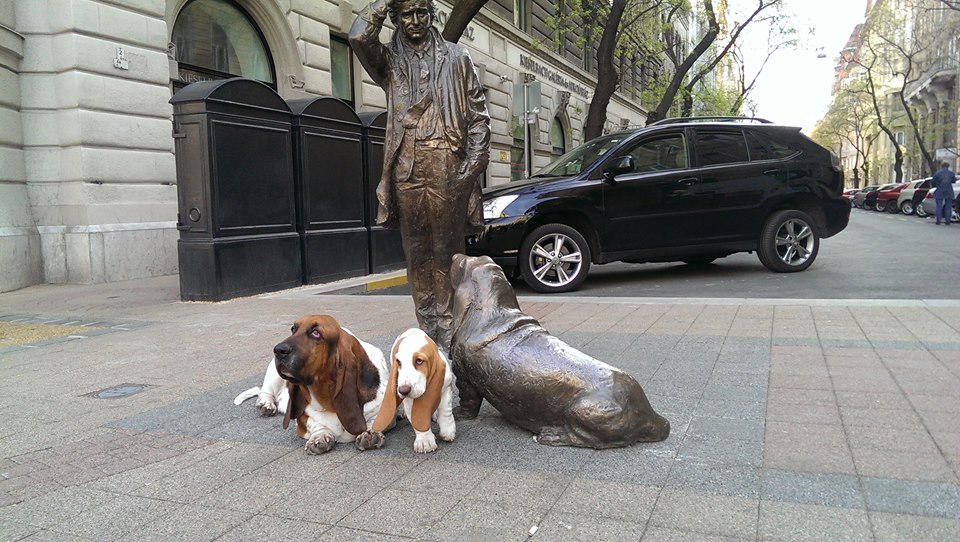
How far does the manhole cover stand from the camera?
4.12 m

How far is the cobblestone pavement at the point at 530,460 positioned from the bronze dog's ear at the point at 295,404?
178mm

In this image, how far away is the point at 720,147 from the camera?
9.11 metres

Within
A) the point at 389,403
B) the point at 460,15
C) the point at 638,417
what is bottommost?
the point at 638,417

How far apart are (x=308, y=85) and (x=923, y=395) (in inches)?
509

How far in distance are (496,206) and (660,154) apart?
8.05ft

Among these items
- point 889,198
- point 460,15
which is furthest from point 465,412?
point 889,198

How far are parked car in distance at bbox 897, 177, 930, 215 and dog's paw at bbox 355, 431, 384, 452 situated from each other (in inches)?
1259

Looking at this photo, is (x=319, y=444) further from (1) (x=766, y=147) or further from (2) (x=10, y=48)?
(2) (x=10, y=48)

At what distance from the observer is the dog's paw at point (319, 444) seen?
3.00m

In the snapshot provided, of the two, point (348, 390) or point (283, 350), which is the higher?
point (283, 350)

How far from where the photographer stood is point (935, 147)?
55.3m

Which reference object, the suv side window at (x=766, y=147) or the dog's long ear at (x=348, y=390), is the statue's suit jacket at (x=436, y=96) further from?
the suv side window at (x=766, y=147)

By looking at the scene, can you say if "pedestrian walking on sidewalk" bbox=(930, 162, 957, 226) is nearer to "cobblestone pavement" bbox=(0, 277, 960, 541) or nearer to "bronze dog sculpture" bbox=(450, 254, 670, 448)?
"cobblestone pavement" bbox=(0, 277, 960, 541)

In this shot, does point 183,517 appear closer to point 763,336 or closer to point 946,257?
point 763,336
